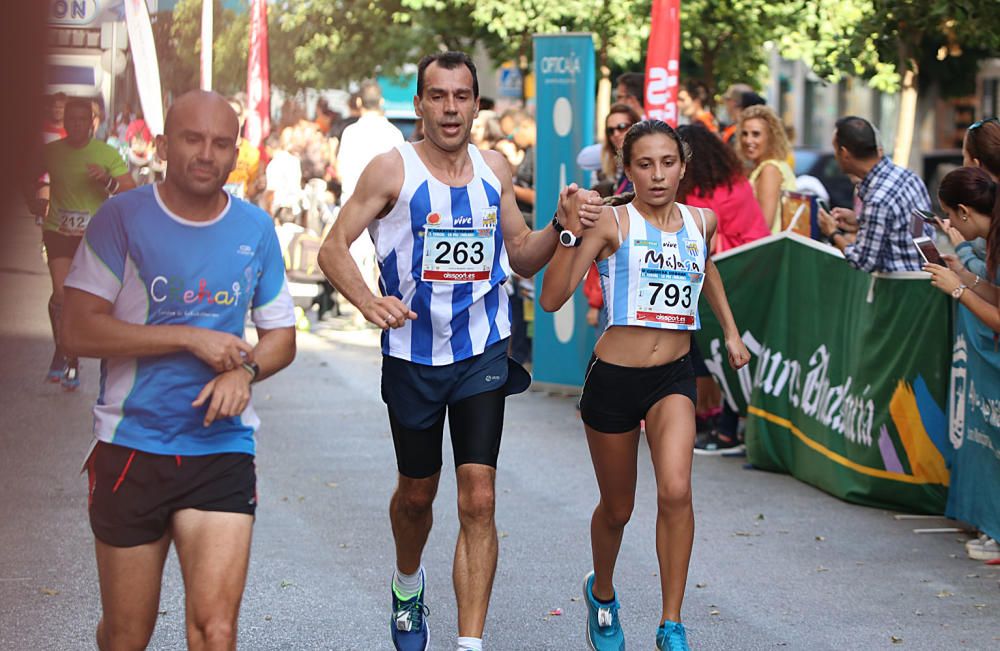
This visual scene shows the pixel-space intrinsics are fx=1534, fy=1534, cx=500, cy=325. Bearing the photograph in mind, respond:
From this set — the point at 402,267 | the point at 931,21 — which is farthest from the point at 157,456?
the point at 931,21

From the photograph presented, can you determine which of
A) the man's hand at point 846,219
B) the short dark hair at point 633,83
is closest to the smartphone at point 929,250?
the man's hand at point 846,219

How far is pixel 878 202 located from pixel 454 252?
360 cm

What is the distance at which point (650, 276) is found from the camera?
524 cm

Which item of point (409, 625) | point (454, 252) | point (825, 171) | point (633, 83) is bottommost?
point (409, 625)

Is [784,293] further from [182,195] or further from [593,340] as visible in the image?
[182,195]

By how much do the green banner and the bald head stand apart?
479cm

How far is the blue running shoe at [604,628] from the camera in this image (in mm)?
5168

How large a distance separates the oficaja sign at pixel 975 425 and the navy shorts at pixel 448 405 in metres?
2.70

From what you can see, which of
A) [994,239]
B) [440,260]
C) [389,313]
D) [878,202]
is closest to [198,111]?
[389,313]

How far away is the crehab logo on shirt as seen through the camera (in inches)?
141

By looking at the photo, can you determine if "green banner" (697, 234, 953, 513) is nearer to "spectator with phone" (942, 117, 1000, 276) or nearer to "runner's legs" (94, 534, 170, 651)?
"spectator with phone" (942, 117, 1000, 276)

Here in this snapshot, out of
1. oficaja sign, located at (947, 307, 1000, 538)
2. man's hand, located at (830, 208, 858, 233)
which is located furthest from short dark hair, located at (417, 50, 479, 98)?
man's hand, located at (830, 208, 858, 233)

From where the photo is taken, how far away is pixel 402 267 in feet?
16.4

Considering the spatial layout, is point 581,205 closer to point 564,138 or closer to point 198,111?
point 198,111
